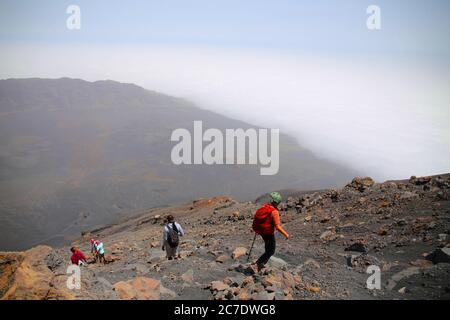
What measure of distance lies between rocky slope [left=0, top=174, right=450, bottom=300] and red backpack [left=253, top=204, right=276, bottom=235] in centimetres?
83

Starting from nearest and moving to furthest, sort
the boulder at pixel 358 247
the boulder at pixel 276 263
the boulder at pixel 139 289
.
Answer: the boulder at pixel 139 289 < the boulder at pixel 276 263 < the boulder at pixel 358 247

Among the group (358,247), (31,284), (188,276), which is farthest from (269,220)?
(31,284)

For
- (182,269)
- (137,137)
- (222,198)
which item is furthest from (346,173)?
(182,269)

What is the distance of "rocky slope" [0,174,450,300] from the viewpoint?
6.91m

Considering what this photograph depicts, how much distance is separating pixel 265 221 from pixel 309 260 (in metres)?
2.61

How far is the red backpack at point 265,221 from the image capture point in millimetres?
7379

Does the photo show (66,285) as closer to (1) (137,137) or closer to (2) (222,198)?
(2) (222,198)

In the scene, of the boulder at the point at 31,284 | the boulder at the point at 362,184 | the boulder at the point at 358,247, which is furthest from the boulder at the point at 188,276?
the boulder at the point at 362,184

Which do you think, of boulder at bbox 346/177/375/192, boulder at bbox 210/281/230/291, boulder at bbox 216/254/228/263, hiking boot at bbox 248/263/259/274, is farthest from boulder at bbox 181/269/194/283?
boulder at bbox 346/177/375/192

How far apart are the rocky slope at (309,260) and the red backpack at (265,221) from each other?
2.74ft

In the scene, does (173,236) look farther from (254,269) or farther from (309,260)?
(309,260)

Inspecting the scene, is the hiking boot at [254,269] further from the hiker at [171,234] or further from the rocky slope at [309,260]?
the hiker at [171,234]

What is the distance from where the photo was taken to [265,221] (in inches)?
291
